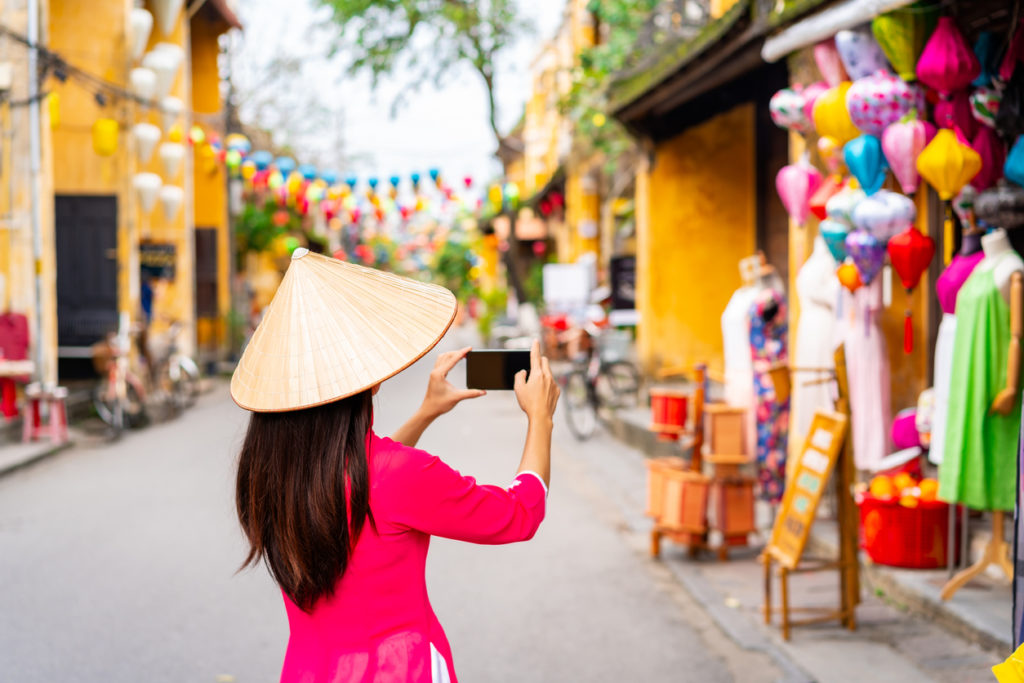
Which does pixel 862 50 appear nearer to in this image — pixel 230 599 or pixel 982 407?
pixel 982 407

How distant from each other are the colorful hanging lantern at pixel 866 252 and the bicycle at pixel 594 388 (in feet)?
25.5

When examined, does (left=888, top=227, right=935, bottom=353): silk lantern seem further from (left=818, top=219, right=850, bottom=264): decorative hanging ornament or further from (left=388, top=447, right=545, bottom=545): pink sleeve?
(left=388, top=447, right=545, bottom=545): pink sleeve

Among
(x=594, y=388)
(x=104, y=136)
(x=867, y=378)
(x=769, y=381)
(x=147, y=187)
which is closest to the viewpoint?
(x=867, y=378)

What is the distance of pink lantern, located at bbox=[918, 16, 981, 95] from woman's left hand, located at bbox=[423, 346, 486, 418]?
12.7ft

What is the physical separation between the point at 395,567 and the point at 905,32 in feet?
15.3

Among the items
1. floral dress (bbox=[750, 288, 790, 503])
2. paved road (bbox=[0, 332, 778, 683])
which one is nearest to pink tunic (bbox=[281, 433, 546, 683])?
paved road (bbox=[0, 332, 778, 683])

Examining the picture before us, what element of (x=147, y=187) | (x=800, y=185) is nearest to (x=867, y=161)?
(x=800, y=185)

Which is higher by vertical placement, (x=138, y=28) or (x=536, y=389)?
(x=138, y=28)

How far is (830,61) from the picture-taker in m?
6.62

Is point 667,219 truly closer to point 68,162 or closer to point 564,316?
point 564,316

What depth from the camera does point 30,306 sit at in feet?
44.1

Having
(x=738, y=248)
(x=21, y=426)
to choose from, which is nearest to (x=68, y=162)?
(x=21, y=426)

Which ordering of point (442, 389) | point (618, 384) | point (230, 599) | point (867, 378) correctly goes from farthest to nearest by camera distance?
point (618, 384), point (867, 378), point (230, 599), point (442, 389)

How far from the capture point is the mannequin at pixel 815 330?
7.13 meters
